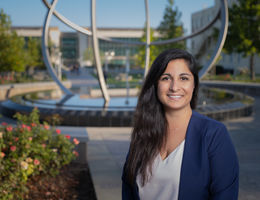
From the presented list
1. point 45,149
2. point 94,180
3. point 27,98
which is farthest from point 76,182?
point 27,98

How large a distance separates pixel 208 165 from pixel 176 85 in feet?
1.59

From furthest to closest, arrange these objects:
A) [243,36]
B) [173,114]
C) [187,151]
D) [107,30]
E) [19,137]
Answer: [107,30]
[243,36]
[19,137]
[173,114]
[187,151]

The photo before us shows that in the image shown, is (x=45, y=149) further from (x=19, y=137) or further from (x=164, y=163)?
(x=164, y=163)

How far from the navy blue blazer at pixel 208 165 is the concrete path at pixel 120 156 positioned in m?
2.09

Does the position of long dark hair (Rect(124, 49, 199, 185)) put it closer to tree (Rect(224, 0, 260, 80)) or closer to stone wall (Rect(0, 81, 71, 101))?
stone wall (Rect(0, 81, 71, 101))

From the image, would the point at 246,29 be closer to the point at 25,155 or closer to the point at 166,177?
the point at 25,155

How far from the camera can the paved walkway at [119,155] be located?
13.1 feet

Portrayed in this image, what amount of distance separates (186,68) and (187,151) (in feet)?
1.58

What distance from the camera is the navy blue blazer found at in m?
1.72

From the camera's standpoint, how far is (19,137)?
13.1 feet

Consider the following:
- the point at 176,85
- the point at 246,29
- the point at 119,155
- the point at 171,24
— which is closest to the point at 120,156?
the point at 119,155

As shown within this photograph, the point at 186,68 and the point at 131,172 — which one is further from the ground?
the point at 186,68

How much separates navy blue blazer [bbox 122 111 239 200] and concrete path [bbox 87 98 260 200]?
209 cm

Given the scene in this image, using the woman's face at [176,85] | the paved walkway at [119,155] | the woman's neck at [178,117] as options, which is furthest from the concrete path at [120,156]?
the woman's face at [176,85]
